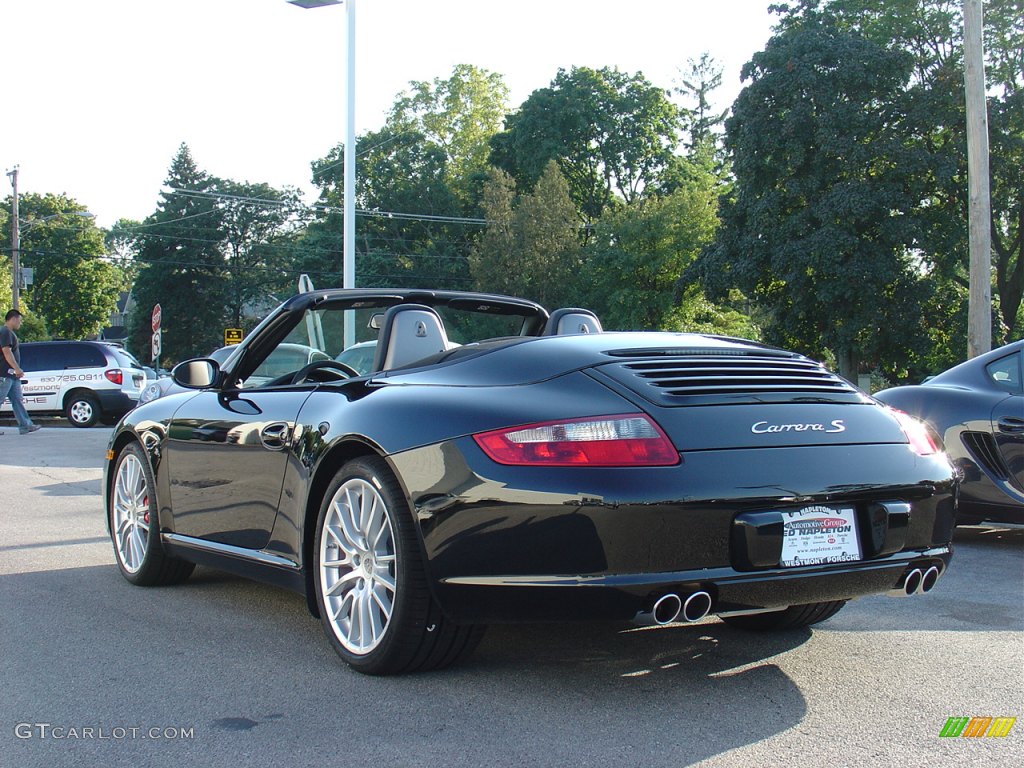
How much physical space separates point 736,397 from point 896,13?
128 ft

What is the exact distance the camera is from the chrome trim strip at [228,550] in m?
4.38

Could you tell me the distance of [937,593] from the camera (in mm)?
5645

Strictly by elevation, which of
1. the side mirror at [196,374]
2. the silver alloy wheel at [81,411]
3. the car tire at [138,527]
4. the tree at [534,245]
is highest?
the tree at [534,245]

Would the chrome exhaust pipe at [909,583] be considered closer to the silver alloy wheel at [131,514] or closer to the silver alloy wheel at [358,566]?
the silver alloy wheel at [358,566]

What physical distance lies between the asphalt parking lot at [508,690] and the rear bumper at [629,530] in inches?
13.7

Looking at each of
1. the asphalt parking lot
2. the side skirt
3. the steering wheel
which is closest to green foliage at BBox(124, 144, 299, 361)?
the side skirt

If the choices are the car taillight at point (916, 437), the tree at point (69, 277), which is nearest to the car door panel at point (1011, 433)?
the car taillight at point (916, 437)

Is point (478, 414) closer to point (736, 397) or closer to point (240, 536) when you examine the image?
point (736, 397)

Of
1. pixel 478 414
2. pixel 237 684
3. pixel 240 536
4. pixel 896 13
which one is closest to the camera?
pixel 478 414

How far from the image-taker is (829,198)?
34938 millimetres

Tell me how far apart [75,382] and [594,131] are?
41.0 meters

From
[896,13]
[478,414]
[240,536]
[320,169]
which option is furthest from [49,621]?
[320,169]

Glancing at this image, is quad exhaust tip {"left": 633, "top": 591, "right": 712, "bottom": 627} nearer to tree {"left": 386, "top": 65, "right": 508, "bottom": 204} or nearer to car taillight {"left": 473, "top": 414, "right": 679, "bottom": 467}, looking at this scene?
car taillight {"left": 473, "top": 414, "right": 679, "bottom": 467}

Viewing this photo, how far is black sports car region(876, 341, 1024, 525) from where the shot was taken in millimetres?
6934
